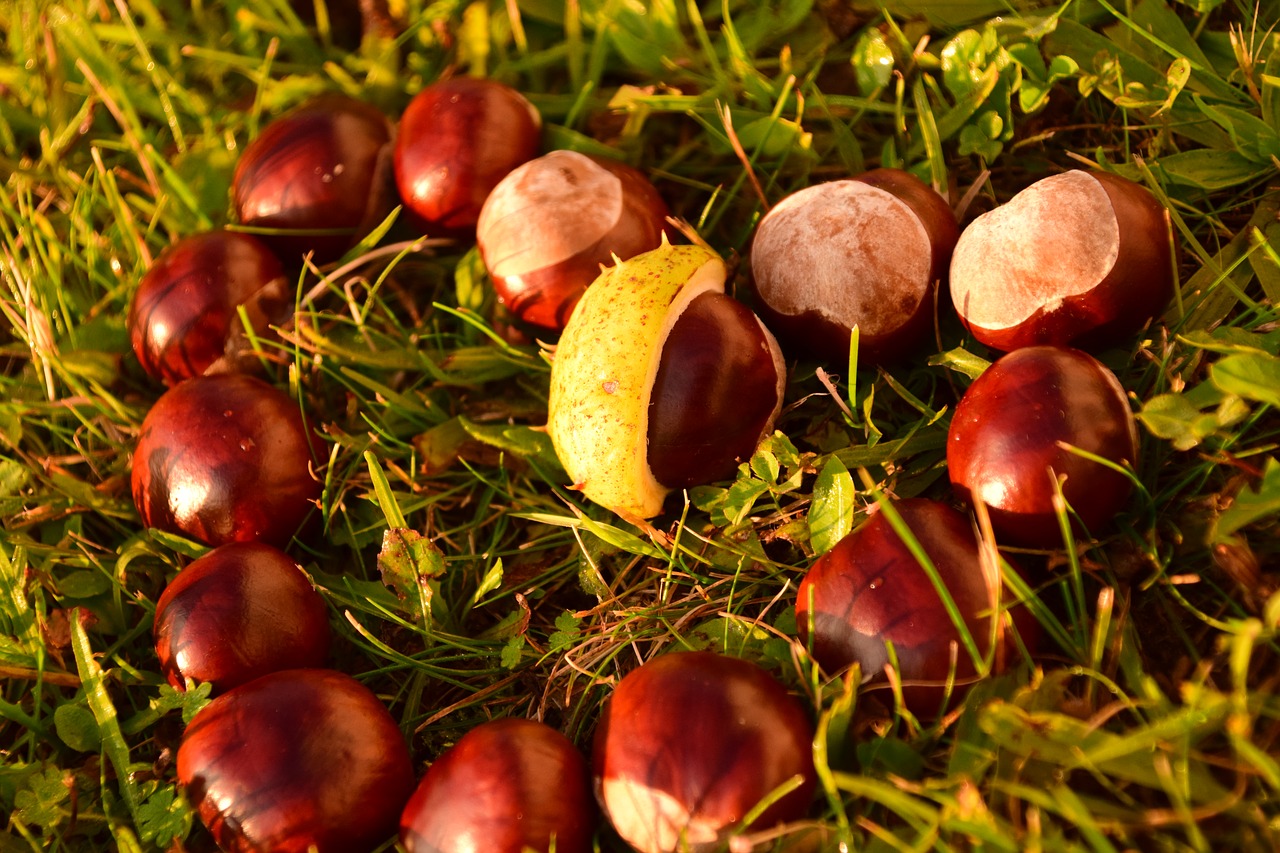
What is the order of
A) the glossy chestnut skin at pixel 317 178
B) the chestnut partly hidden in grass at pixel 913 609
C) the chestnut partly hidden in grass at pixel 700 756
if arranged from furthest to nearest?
1. the glossy chestnut skin at pixel 317 178
2. the chestnut partly hidden in grass at pixel 913 609
3. the chestnut partly hidden in grass at pixel 700 756

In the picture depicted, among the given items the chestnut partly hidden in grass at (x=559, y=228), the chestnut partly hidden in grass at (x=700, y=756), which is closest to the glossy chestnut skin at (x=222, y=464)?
the chestnut partly hidden in grass at (x=559, y=228)

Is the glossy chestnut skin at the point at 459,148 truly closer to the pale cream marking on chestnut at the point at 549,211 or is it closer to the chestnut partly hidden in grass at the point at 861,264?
the pale cream marking on chestnut at the point at 549,211

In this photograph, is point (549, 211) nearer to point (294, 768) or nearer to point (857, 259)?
point (857, 259)

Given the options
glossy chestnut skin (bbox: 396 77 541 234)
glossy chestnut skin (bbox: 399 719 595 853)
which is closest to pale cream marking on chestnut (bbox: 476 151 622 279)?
glossy chestnut skin (bbox: 396 77 541 234)

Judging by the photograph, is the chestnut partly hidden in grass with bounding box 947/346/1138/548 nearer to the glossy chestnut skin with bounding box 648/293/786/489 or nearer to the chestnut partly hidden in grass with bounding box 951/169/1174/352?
the chestnut partly hidden in grass with bounding box 951/169/1174/352

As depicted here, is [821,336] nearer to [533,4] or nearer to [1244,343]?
[1244,343]

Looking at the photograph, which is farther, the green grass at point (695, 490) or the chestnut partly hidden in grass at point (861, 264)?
the chestnut partly hidden in grass at point (861, 264)

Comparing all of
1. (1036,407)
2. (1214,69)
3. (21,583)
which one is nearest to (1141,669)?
(1036,407)
